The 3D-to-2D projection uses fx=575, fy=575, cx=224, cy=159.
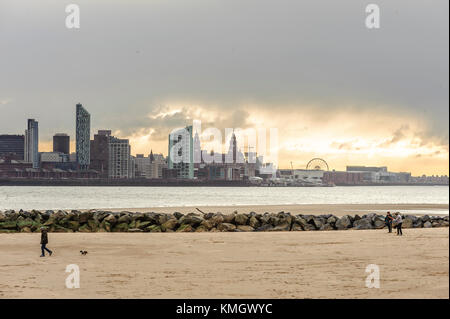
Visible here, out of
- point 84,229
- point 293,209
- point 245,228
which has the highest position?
point 245,228

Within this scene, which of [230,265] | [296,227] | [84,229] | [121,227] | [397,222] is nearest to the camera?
[230,265]

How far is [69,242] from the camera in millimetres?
28656

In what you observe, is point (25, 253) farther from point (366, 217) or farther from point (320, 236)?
point (366, 217)

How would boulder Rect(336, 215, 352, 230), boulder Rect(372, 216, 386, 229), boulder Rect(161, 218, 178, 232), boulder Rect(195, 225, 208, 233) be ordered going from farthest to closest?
boulder Rect(336, 215, 352, 230), boulder Rect(372, 216, 386, 229), boulder Rect(161, 218, 178, 232), boulder Rect(195, 225, 208, 233)

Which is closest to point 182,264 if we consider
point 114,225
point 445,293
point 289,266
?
point 289,266

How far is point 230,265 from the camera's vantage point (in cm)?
2052

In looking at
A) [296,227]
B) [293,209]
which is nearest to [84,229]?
[296,227]

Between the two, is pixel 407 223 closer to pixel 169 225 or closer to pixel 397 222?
pixel 397 222

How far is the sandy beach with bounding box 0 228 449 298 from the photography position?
52.1ft

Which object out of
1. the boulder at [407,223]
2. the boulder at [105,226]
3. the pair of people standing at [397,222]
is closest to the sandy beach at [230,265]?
the pair of people standing at [397,222]

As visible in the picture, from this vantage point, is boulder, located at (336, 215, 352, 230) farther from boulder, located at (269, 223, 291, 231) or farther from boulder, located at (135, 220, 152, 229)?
boulder, located at (135, 220, 152, 229)

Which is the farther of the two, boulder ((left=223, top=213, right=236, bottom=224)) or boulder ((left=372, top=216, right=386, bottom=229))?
boulder ((left=372, top=216, right=386, bottom=229))

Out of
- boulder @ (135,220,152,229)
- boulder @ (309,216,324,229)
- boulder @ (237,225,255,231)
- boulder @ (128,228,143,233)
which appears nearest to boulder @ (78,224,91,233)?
boulder @ (128,228,143,233)
